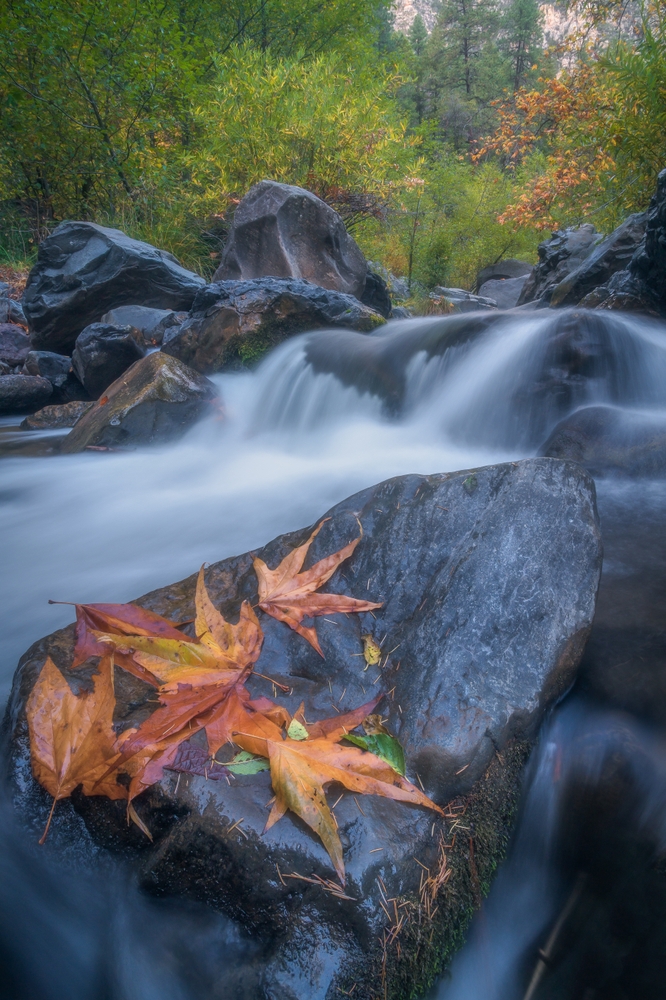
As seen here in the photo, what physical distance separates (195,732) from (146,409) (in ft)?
12.1

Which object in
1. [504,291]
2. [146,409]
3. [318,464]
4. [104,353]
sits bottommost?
[318,464]

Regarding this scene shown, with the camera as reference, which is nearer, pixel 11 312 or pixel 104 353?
pixel 104 353

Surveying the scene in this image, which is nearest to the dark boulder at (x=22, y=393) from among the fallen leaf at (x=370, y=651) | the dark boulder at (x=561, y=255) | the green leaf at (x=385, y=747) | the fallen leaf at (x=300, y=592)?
the fallen leaf at (x=300, y=592)

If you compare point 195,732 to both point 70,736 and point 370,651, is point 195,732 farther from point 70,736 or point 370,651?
point 370,651

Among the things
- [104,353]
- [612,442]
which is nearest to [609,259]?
[612,442]

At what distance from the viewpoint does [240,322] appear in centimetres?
563

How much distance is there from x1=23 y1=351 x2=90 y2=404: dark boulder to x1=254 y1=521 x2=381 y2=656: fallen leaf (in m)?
5.59

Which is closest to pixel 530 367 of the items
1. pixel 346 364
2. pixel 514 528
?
pixel 346 364

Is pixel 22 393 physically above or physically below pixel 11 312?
below

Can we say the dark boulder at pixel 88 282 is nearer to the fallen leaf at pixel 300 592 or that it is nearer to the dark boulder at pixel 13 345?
the dark boulder at pixel 13 345

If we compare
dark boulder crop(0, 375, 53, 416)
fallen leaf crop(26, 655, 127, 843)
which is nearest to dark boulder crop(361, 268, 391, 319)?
dark boulder crop(0, 375, 53, 416)

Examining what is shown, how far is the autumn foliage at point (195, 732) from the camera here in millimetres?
1185

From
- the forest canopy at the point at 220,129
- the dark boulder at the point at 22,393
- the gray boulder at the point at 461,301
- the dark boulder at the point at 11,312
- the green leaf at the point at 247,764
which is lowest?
the green leaf at the point at 247,764

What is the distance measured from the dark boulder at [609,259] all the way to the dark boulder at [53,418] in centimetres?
563
